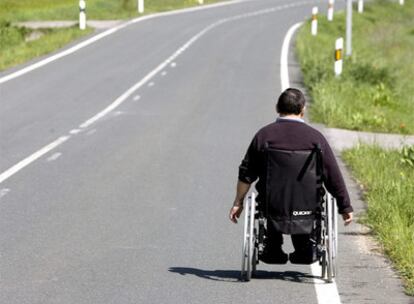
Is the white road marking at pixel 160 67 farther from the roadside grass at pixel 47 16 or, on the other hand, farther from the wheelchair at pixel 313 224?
the wheelchair at pixel 313 224

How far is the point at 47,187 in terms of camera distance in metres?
13.0

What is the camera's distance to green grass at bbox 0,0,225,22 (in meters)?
47.2

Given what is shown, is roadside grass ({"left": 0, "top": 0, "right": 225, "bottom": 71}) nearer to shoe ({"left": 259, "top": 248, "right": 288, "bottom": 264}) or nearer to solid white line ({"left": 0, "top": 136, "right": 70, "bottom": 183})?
solid white line ({"left": 0, "top": 136, "right": 70, "bottom": 183})

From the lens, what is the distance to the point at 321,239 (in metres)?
8.32

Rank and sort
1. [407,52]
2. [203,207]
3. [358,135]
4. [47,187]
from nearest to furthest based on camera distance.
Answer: [203,207]
[47,187]
[358,135]
[407,52]

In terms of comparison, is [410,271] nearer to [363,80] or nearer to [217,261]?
[217,261]

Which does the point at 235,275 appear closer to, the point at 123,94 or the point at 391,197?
the point at 391,197

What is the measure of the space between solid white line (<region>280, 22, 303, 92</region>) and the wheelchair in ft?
54.0

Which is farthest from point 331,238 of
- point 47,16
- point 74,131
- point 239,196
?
point 47,16

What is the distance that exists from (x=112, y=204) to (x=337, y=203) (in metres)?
4.08

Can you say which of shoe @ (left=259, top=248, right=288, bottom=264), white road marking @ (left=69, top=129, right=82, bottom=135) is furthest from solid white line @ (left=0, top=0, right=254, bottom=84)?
shoe @ (left=259, top=248, right=288, bottom=264)

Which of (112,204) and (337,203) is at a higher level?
(337,203)

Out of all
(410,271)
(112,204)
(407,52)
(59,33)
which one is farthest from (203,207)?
(407,52)

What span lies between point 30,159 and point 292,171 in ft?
25.5
